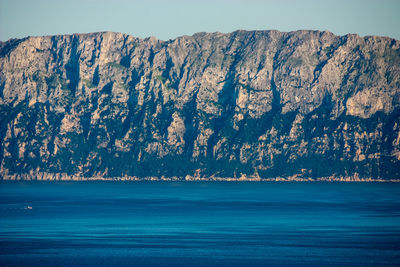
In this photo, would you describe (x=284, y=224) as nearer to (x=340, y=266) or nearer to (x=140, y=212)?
(x=140, y=212)

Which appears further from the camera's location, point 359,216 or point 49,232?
point 359,216

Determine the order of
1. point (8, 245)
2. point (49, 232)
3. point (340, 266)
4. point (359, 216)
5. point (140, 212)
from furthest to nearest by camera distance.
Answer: point (140, 212) < point (359, 216) < point (49, 232) < point (8, 245) < point (340, 266)

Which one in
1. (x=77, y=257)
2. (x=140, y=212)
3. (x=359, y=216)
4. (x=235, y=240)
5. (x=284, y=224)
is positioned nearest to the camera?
(x=77, y=257)

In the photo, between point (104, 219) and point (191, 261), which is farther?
point (104, 219)

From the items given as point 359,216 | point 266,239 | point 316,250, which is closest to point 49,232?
point 266,239

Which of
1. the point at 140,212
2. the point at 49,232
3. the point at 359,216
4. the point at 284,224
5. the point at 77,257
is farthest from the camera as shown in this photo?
the point at 140,212

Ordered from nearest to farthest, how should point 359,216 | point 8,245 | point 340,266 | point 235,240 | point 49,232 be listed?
1. point 340,266
2. point 8,245
3. point 235,240
4. point 49,232
5. point 359,216

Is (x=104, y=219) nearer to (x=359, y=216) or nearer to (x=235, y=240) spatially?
(x=235, y=240)

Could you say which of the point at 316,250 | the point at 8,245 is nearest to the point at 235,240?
the point at 316,250

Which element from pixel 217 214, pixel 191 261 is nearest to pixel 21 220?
pixel 217 214
